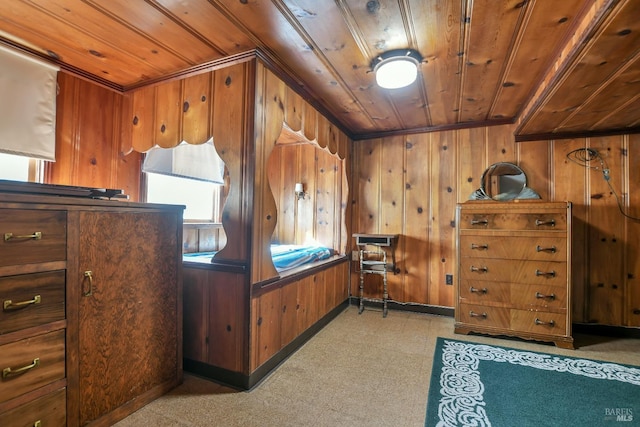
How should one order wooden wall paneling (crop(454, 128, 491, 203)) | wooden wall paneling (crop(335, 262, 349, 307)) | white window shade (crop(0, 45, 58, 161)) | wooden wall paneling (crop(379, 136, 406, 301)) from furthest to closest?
wooden wall paneling (crop(379, 136, 406, 301))
wooden wall paneling (crop(335, 262, 349, 307))
wooden wall paneling (crop(454, 128, 491, 203))
white window shade (crop(0, 45, 58, 161))

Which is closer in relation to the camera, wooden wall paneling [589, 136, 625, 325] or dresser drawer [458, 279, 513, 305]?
dresser drawer [458, 279, 513, 305]

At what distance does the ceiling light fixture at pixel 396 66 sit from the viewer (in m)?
1.87

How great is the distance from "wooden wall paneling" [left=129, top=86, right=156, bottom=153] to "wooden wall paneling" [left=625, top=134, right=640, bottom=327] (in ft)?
14.0

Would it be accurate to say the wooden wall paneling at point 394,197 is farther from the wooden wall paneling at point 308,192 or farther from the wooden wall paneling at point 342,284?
the wooden wall paneling at point 308,192

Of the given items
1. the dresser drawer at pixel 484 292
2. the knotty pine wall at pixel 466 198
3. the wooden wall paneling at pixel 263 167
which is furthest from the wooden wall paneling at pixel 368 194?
the wooden wall paneling at pixel 263 167

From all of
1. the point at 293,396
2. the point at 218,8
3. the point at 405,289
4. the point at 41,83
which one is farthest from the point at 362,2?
the point at 405,289

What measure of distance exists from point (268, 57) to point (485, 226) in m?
2.32

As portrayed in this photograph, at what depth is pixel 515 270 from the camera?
2607mm

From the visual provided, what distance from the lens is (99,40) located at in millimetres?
1752

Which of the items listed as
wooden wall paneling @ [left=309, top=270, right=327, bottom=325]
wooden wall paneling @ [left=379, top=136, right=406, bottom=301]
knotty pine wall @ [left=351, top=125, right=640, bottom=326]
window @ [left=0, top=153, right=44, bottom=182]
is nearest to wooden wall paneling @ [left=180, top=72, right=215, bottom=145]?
window @ [left=0, top=153, right=44, bottom=182]

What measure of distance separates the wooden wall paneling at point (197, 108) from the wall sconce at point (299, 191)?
177cm

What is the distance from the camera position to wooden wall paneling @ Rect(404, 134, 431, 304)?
→ 3.39 metres

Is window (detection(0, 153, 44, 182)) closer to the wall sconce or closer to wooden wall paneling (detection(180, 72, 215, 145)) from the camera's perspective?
wooden wall paneling (detection(180, 72, 215, 145))

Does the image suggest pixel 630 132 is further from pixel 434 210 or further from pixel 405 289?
pixel 405 289
